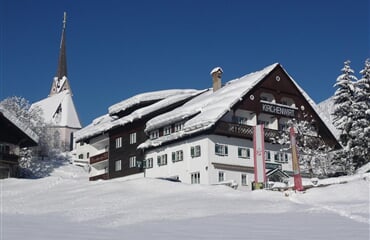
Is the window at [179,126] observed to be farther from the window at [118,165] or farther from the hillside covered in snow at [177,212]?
the hillside covered in snow at [177,212]

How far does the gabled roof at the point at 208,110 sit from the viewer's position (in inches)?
1629

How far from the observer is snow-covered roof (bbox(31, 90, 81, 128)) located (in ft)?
325

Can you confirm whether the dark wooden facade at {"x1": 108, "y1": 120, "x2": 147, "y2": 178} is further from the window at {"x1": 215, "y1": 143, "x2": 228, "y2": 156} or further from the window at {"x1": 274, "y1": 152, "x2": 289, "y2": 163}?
the window at {"x1": 274, "y1": 152, "x2": 289, "y2": 163}

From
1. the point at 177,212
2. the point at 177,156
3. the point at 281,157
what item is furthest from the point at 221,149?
the point at 177,212

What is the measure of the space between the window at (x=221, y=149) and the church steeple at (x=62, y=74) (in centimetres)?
10142

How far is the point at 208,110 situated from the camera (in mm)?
43094

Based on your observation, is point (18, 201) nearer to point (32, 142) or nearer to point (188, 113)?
point (188, 113)

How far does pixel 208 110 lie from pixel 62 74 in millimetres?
107746

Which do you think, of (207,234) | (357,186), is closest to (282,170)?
(357,186)

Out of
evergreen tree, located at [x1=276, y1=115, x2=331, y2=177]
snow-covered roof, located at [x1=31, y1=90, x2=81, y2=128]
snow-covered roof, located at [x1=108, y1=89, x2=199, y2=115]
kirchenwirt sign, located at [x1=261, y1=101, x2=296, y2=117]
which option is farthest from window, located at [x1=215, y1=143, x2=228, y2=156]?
snow-covered roof, located at [x1=31, y1=90, x2=81, y2=128]

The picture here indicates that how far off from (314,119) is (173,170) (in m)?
14.5

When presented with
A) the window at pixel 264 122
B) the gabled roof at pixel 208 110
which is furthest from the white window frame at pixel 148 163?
the window at pixel 264 122

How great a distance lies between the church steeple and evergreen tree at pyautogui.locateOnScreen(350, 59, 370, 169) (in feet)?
348

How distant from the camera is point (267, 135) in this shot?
44844mm
